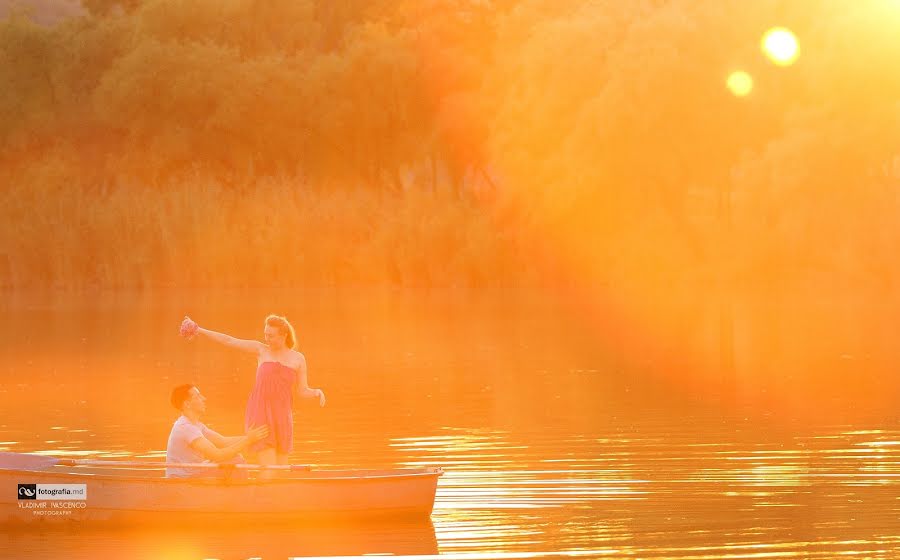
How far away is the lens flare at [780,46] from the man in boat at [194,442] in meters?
42.9

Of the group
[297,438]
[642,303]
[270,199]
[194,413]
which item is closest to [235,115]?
[270,199]

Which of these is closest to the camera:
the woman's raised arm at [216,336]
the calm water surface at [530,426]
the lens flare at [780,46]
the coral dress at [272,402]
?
the calm water surface at [530,426]

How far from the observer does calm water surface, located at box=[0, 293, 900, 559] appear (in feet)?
41.4

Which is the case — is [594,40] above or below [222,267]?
above

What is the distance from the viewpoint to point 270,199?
59.4 meters

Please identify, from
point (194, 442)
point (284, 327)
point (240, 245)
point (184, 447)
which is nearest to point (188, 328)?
point (284, 327)

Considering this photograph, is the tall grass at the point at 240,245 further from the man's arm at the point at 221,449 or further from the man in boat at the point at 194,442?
the man's arm at the point at 221,449

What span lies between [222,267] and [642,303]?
1615 centimetres

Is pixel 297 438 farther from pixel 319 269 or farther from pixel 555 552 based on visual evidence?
pixel 319 269

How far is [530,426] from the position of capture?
20625 millimetres

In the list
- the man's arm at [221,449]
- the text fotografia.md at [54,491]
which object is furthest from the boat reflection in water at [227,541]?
the man's arm at [221,449]

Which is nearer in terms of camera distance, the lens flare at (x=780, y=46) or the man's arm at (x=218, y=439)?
the man's arm at (x=218, y=439)

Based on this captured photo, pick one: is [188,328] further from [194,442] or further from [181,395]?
[194,442]

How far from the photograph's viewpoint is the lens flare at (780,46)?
53.5m
